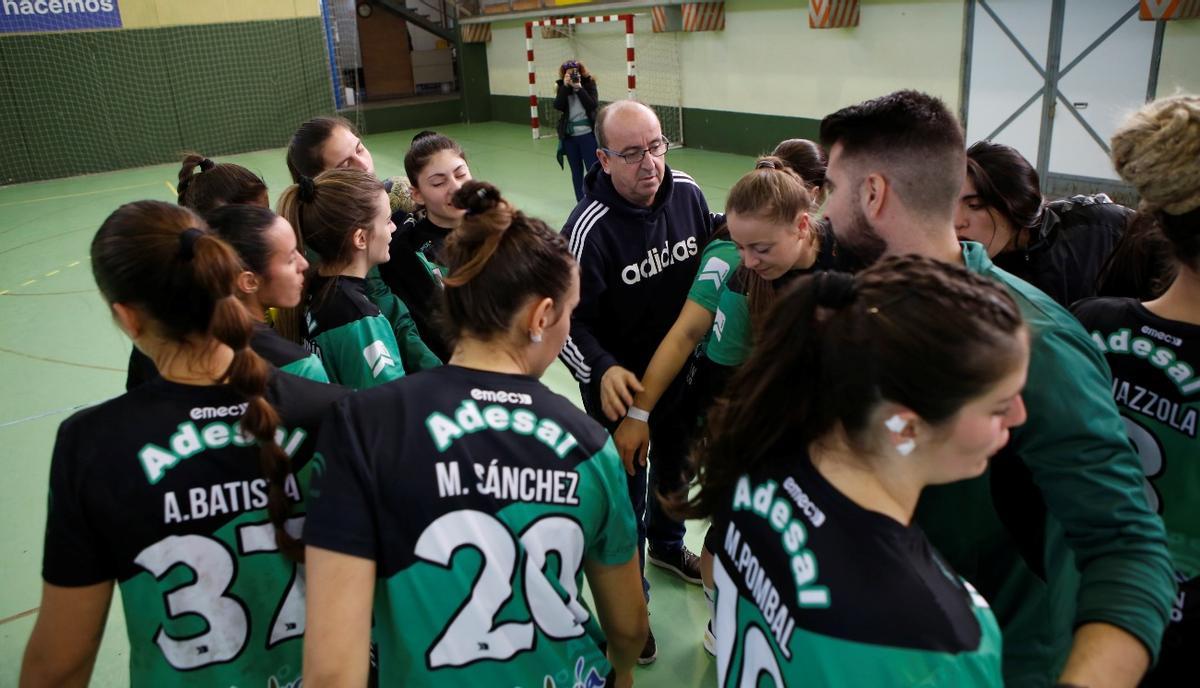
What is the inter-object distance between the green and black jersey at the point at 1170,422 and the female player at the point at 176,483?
1.79 metres

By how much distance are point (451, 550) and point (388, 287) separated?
1.76 meters

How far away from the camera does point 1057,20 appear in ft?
27.9

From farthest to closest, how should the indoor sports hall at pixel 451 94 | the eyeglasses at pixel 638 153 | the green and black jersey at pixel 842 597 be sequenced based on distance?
the indoor sports hall at pixel 451 94 → the eyeglasses at pixel 638 153 → the green and black jersey at pixel 842 597

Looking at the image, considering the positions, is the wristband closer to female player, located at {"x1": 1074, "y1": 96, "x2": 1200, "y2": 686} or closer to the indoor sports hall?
the indoor sports hall

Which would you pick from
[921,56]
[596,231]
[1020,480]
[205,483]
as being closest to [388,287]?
[596,231]

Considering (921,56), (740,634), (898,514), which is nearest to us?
(898,514)

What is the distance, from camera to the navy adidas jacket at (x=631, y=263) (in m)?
3.00

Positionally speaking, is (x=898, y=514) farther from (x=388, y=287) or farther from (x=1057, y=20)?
(x=1057, y=20)

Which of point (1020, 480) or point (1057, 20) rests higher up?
point (1057, 20)

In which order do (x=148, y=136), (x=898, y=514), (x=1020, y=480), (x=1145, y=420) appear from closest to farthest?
1. (x=898, y=514)
2. (x=1020, y=480)
3. (x=1145, y=420)
4. (x=148, y=136)

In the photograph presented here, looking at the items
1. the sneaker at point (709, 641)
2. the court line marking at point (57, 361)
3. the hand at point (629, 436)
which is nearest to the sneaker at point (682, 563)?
the sneaker at point (709, 641)

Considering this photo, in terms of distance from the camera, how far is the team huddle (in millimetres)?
1169

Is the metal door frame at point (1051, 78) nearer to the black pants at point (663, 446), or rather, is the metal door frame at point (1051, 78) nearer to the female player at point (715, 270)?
the female player at point (715, 270)

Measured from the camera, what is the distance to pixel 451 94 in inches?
784
